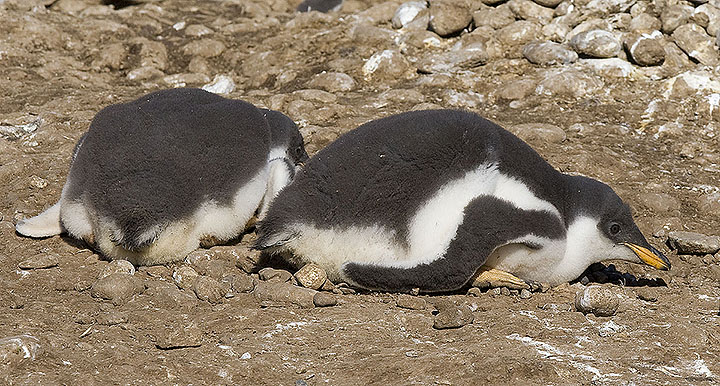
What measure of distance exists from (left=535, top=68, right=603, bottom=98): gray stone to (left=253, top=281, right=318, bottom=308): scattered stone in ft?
14.0

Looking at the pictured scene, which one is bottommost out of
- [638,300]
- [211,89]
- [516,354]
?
[211,89]

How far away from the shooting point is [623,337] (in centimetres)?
420

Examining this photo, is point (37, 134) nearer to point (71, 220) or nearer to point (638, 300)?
point (71, 220)

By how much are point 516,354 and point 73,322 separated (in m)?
2.18

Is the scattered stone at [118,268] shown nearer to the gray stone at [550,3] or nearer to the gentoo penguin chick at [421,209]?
the gentoo penguin chick at [421,209]

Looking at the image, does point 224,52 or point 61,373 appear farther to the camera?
point 224,52

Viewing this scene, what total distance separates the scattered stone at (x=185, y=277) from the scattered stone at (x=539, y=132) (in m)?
3.30

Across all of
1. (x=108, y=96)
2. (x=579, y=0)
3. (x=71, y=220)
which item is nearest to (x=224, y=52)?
(x=108, y=96)

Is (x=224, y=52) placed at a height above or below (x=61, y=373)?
below

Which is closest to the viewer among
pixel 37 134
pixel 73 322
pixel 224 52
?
pixel 73 322

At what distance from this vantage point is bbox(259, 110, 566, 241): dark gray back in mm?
4793

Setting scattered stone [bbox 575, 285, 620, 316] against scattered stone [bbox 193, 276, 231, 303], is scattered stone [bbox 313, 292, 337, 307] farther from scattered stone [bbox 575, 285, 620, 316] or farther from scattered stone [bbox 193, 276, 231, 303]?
scattered stone [bbox 575, 285, 620, 316]

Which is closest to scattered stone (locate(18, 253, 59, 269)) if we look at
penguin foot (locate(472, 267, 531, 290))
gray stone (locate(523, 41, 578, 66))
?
penguin foot (locate(472, 267, 531, 290))

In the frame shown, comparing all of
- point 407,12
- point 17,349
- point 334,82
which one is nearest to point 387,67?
point 334,82
